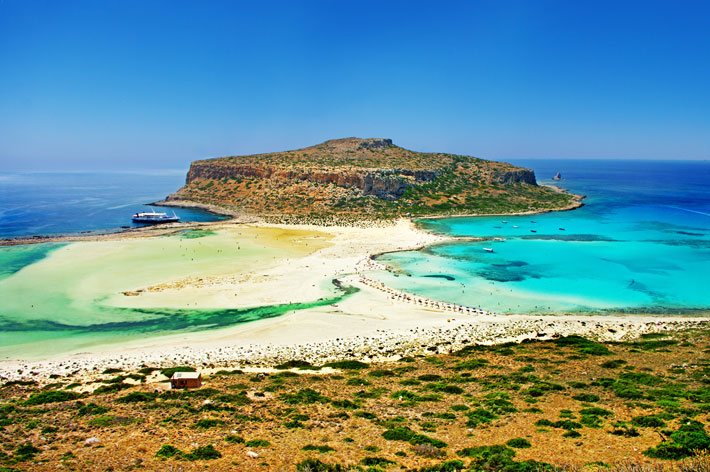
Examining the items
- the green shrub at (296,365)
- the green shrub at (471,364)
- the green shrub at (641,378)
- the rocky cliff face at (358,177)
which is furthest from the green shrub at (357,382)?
the rocky cliff face at (358,177)

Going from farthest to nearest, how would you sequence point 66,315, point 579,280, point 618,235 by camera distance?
point 618,235
point 579,280
point 66,315

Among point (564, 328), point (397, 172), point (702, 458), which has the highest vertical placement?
point (397, 172)

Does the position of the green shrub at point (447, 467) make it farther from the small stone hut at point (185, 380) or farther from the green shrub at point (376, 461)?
the small stone hut at point (185, 380)

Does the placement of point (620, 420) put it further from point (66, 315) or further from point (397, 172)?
point (397, 172)

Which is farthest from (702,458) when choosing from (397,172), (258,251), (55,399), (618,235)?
(397,172)

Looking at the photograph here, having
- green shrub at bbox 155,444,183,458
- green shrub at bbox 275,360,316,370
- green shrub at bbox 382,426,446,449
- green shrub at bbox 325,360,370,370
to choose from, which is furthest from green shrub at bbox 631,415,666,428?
green shrub at bbox 155,444,183,458

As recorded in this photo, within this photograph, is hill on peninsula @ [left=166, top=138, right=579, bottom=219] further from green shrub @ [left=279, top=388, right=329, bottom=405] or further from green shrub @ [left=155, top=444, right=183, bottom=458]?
green shrub @ [left=155, top=444, right=183, bottom=458]
